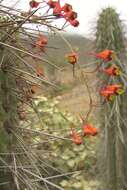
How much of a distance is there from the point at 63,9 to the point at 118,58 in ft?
12.4

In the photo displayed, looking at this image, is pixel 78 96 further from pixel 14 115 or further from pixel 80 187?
pixel 14 115

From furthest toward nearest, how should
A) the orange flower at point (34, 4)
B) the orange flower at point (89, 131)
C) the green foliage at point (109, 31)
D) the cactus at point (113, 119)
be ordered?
the green foliage at point (109, 31) → the cactus at point (113, 119) → the orange flower at point (34, 4) → the orange flower at point (89, 131)

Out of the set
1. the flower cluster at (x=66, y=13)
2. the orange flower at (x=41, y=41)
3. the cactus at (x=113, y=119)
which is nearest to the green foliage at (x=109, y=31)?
the cactus at (x=113, y=119)

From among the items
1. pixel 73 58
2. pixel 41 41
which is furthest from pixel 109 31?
pixel 73 58

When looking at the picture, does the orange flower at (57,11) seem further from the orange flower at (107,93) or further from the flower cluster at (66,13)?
the orange flower at (107,93)

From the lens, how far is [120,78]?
16.9ft

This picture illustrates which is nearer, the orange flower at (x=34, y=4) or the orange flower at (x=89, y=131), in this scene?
the orange flower at (x=89, y=131)

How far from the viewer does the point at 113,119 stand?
5.20m

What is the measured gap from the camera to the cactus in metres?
5.12

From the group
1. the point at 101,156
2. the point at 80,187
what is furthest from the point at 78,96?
the point at 101,156

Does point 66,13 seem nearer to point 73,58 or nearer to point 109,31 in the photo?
point 73,58

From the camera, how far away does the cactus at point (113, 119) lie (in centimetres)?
512

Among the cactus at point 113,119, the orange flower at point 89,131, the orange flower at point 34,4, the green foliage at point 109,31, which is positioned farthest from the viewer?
the green foliage at point 109,31

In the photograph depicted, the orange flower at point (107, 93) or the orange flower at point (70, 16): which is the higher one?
the orange flower at point (70, 16)
